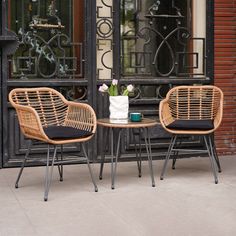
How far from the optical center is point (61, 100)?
18.5 ft

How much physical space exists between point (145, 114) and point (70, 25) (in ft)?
4.22

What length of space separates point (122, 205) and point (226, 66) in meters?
2.87

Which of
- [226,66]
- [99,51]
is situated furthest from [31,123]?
[226,66]

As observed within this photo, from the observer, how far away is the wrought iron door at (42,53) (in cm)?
601

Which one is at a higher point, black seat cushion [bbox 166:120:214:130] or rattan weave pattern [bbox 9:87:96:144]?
rattan weave pattern [bbox 9:87:96:144]

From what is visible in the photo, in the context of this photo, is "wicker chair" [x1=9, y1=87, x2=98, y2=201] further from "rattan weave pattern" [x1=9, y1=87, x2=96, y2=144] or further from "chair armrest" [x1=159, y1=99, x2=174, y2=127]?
"chair armrest" [x1=159, y1=99, x2=174, y2=127]

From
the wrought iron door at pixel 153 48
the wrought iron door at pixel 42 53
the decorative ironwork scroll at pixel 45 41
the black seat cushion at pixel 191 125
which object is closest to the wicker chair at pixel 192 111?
the black seat cushion at pixel 191 125

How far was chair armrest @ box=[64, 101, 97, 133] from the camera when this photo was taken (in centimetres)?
521

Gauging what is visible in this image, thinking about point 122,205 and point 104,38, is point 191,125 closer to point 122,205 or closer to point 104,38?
point 122,205

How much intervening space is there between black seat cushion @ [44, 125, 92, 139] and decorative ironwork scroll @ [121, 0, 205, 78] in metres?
1.57

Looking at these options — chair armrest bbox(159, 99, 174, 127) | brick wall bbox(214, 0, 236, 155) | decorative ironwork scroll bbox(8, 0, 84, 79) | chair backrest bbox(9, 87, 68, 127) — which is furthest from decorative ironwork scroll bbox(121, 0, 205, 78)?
chair backrest bbox(9, 87, 68, 127)

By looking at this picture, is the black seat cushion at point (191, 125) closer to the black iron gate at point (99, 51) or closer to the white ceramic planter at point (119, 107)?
the white ceramic planter at point (119, 107)

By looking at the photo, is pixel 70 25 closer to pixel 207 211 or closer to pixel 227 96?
pixel 227 96

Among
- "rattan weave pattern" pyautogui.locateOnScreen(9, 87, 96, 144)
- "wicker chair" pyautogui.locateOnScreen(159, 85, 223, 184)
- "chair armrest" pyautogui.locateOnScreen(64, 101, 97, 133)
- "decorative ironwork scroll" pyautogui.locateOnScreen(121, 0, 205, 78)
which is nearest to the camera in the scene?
"rattan weave pattern" pyautogui.locateOnScreen(9, 87, 96, 144)
